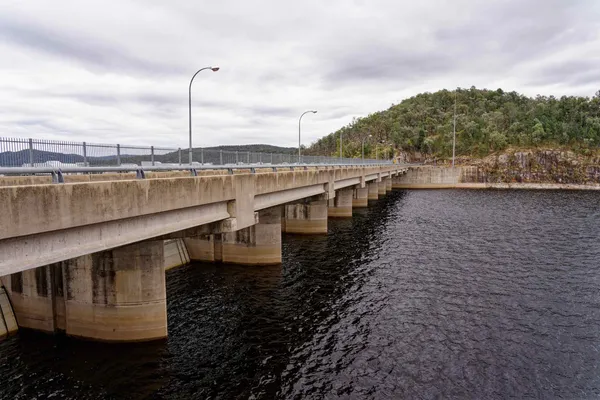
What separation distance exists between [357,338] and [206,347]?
6168 mm

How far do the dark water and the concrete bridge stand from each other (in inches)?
44.7

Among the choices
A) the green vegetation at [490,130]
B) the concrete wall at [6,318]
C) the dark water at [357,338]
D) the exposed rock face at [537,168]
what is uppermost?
the green vegetation at [490,130]

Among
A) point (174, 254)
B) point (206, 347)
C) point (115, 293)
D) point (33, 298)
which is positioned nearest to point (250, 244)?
point (174, 254)

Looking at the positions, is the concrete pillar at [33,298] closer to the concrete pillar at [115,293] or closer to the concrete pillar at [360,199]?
the concrete pillar at [115,293]

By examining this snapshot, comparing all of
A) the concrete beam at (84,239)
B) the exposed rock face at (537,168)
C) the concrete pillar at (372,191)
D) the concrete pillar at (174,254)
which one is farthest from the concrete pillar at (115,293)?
the exposed rock face at (537,168)

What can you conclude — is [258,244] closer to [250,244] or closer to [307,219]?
[250,244]

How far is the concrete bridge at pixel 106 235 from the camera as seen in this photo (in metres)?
8.86

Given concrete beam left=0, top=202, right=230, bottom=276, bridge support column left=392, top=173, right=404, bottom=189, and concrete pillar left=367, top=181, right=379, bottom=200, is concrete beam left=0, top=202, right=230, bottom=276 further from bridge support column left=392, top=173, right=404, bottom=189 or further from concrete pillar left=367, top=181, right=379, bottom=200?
bridge support column left=392, top=173, right=404, bottom=189

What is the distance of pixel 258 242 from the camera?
2712 cm

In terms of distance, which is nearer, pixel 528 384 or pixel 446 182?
pixel 528 384

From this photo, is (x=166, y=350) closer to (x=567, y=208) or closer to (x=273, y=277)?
(x=273, y=277)

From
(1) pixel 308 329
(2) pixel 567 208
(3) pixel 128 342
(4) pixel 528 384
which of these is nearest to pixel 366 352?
(1) pixel 308 329

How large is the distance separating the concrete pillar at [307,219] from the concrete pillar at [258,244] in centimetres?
1153

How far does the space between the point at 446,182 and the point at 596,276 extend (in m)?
89.0
